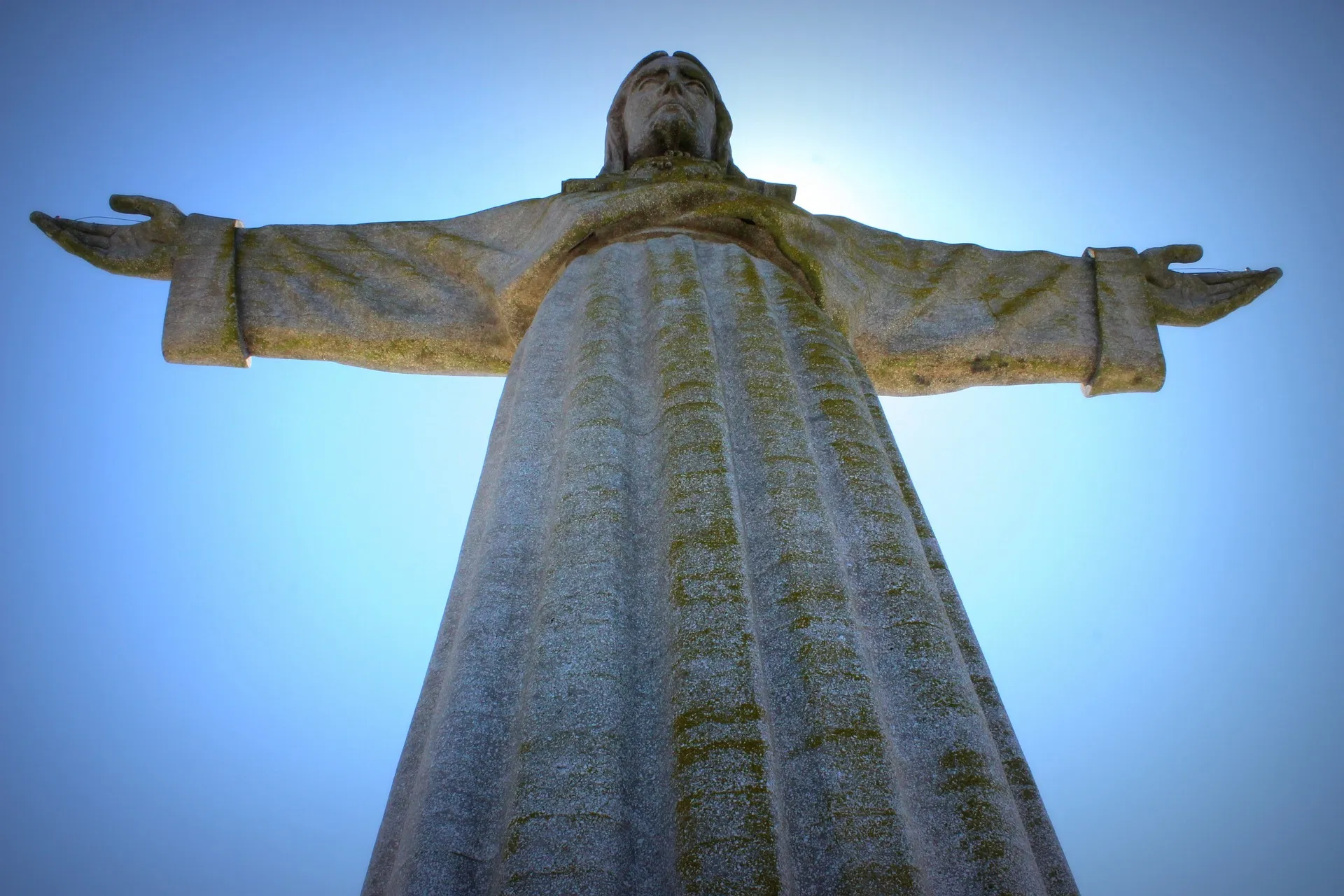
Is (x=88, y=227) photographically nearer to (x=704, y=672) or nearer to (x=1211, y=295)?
(x=704, y=672)

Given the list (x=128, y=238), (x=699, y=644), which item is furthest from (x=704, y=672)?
(x=128, y=238)

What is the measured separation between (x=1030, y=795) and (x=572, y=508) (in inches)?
65.3

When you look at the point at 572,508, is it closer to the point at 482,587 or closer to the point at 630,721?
the point at 482,587

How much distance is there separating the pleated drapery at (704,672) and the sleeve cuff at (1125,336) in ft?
11.1

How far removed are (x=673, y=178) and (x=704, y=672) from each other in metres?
4.37

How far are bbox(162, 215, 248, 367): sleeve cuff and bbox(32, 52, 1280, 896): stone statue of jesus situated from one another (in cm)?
12

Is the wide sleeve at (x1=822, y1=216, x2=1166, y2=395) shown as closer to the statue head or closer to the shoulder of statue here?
the shoulder of statue

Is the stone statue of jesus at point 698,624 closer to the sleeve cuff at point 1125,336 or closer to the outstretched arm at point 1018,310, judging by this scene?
the outstretched arm at point 1018,310

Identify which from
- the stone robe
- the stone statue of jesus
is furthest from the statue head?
the stone robe

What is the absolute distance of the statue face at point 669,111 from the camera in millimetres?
7512

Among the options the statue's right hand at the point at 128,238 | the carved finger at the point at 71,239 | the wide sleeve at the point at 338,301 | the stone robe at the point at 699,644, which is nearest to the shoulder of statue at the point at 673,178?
the wide sleeve at the point at 338,301

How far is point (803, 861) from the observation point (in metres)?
2.40

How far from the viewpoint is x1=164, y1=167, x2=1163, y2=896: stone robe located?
2412 millimetres

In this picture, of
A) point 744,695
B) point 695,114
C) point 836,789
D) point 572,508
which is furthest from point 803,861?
point 695,114
